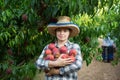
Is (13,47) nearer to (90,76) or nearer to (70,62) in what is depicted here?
(70,62)

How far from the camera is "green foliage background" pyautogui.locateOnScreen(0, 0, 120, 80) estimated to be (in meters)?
3.41

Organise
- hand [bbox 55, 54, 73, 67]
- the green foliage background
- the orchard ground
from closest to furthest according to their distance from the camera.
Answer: hand [bbox 55, 54, 73, 67] → the green foliage background → the orchard ground

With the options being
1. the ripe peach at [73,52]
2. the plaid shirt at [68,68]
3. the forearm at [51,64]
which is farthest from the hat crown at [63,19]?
the forearm at [51,64]

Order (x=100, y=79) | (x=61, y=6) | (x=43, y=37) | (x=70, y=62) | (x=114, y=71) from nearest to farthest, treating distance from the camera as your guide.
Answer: (x=70, y=62)
(x=61, y=6)
(x=43, y=37)
(x=100, y=79)
(x=114, y=71)

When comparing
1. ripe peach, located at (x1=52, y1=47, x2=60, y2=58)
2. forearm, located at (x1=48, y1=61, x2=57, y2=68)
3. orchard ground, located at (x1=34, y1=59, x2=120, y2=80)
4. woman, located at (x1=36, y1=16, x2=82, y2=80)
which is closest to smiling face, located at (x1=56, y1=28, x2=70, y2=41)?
woman, located at (x1=36, y1=16, x2=82, y2=80)

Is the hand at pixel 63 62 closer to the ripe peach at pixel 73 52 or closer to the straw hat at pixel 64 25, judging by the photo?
the ripe peach at pixel 73 52

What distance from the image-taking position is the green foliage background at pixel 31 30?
3408mm

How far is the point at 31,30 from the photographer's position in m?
4.04

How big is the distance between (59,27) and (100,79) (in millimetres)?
4639

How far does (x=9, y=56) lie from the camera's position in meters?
4.40

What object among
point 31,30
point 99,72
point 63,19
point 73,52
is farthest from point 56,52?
point 99,72

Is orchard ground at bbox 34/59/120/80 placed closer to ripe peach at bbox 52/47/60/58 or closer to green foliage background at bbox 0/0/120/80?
green foliage background at bbox 0/0/120/80

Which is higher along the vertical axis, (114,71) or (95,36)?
(95,36)

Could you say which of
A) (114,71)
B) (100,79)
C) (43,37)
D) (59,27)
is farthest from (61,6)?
(114,71)
